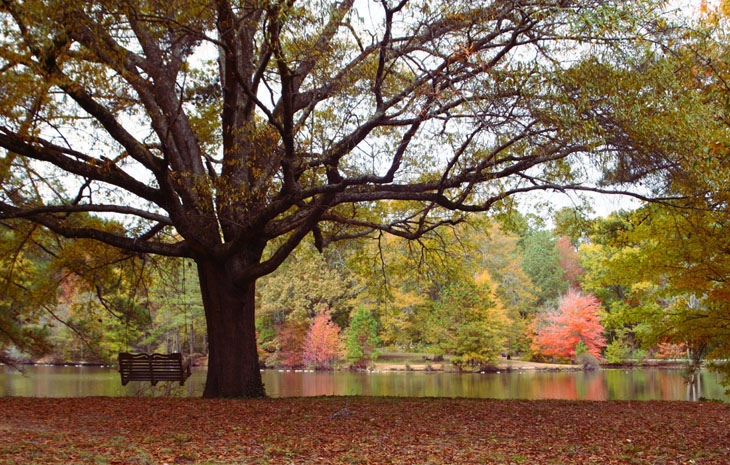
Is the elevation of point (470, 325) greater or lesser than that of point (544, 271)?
lesser

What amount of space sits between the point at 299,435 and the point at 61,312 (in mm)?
33276

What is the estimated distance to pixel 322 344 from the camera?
32938 mm

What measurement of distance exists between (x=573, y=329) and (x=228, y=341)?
2608 centimetres

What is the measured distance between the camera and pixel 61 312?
112ft

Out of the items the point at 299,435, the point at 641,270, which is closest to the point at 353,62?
the point at 299,435

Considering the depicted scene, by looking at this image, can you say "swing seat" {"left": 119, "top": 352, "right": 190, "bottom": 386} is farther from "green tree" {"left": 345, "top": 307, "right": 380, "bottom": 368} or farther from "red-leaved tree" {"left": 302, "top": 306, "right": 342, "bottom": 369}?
"red-leaved tree" {"left": 302, "top": 306, "right": 342, "bottom": 369}

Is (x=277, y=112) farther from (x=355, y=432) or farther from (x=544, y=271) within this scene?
(x=544, y=271)

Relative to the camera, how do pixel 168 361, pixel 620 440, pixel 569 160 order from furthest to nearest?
pixel 168 361 < pixel 569 160 < pixel 620 440

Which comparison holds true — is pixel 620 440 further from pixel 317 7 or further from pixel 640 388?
pixel 640 388

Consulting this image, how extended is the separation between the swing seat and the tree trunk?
1309 millimetres

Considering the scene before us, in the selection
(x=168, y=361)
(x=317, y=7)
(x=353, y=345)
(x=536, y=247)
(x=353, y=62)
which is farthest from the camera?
(x=536, y=247)

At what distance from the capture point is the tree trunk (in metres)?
9.74

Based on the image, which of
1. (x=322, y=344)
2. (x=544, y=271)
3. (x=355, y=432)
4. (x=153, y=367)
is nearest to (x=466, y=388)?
(x=153, y=367)

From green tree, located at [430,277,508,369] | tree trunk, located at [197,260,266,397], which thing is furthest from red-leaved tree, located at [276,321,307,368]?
tree trunk, located at [197,260,266,397]
